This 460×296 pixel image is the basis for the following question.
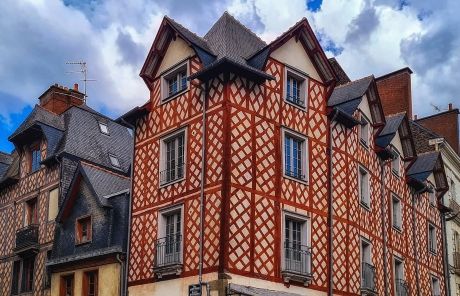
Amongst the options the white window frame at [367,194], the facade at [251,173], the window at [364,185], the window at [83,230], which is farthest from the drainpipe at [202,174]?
the window at [364,185]

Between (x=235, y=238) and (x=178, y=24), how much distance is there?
20.8ft

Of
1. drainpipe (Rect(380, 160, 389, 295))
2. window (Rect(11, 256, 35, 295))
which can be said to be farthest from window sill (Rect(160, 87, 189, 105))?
window (Rect(11, 256, 35, 295))

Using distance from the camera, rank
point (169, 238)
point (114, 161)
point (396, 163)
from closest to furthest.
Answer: point (169, 238) < point (396, 163) < point (114, 161)

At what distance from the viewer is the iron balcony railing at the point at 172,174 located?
57.0 ft

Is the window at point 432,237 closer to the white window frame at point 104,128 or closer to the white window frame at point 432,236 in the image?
the white window frame at point 432,236

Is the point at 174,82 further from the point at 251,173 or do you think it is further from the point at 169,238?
the point at 169,238

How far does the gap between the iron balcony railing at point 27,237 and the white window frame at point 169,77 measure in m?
7.34

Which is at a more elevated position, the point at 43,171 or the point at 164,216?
the point at 43,171

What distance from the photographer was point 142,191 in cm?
1861

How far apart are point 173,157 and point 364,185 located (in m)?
6.38

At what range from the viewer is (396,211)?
23.3 meters

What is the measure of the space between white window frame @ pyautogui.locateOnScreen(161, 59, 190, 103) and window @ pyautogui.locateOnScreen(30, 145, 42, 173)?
722 centimetres

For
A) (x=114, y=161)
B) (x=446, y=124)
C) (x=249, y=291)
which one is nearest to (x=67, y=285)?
(x=114, y=161)

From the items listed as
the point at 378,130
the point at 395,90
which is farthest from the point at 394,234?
the point at 395,90
